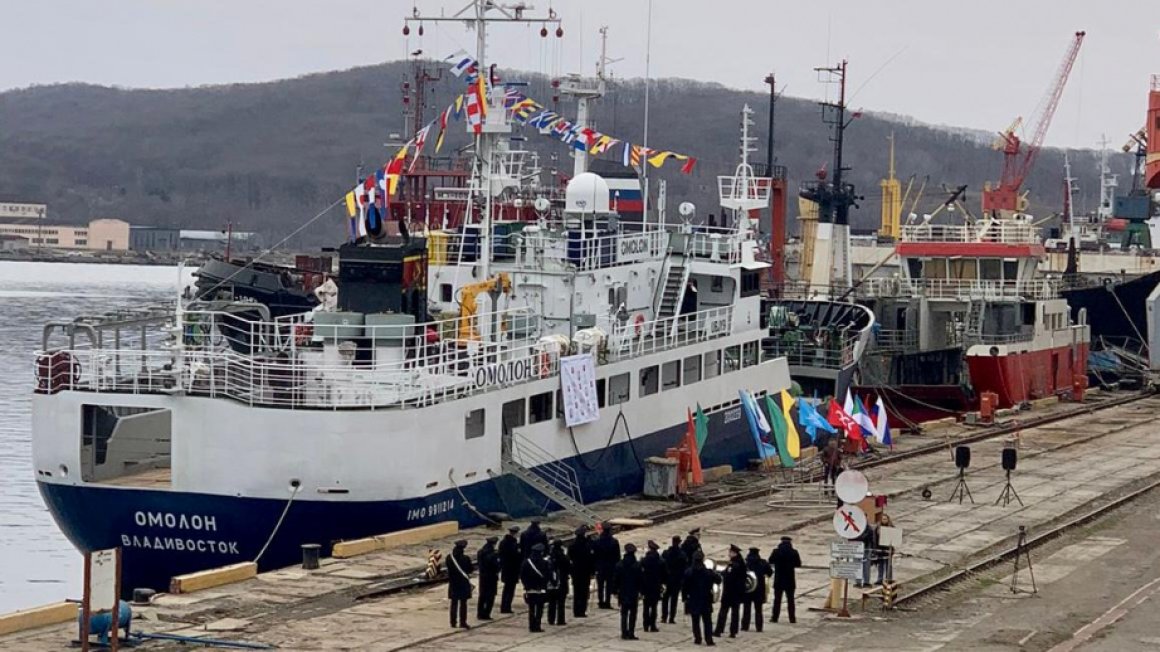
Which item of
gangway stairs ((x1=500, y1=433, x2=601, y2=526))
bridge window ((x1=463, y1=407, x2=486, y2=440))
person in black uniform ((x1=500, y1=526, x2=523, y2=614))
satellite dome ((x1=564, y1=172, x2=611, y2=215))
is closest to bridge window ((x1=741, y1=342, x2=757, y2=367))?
satellite dome ((x1=564, y1=172, x2=611, y2=215))

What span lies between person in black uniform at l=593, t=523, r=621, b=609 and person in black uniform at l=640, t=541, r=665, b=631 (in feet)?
2.74

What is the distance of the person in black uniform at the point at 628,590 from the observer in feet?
76.0

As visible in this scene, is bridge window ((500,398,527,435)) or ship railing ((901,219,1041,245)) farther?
ship railing ((901,219,1041,245))

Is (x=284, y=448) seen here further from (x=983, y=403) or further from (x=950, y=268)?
(x=950, y=268)

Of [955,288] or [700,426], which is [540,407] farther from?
[955,288]

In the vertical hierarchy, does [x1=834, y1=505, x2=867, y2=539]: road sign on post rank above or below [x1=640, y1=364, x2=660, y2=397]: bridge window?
below

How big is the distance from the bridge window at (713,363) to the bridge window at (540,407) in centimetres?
782

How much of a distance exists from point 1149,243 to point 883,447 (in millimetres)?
55352

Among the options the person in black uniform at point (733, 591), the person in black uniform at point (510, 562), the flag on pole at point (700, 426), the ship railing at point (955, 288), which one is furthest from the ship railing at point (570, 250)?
the ship railing at point (955, 288)

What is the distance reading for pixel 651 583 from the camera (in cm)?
2369

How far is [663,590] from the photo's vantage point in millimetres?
24375

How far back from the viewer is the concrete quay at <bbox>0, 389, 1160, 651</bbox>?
22906 mm

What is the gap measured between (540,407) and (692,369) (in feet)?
25.0

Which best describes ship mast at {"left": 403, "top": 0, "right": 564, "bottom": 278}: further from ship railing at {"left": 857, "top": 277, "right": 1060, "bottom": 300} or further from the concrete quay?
ship railing at {"left": 857, "top": 277, "right": 1060, "bottom": 300}
